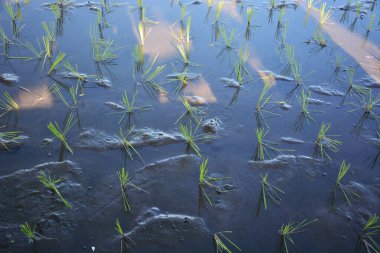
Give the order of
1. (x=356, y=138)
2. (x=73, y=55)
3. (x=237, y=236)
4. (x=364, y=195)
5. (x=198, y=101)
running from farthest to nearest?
1. (x=73, y=55)
2. (x=198, y=101)
3. (x=356, y=138)
4. (x=364, y=195)
5. (x=237, y=236)

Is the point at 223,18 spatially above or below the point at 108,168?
above

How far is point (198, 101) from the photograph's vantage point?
2408 mm

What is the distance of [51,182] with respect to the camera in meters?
1.71

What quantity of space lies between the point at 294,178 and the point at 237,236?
1.73ft

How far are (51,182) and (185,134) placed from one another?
78 centimetres

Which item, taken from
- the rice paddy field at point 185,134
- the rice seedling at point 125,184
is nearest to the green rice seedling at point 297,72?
the rice paddy field at point 185,134

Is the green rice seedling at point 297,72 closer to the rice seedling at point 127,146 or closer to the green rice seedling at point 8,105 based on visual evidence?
the rice seedling at point 127,146

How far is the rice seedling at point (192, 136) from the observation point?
6.63ft

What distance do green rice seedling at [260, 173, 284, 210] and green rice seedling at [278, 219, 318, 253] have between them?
0.49 ft

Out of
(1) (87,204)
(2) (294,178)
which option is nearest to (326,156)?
(2) (294,178)

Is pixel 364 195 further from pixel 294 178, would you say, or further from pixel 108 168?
pixel 108 168

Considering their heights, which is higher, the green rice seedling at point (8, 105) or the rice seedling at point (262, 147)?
the green rice seedling at point (8, 105)

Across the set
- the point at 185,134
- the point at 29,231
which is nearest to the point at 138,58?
the point at 185,134

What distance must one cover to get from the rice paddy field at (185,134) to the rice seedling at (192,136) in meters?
0.01
